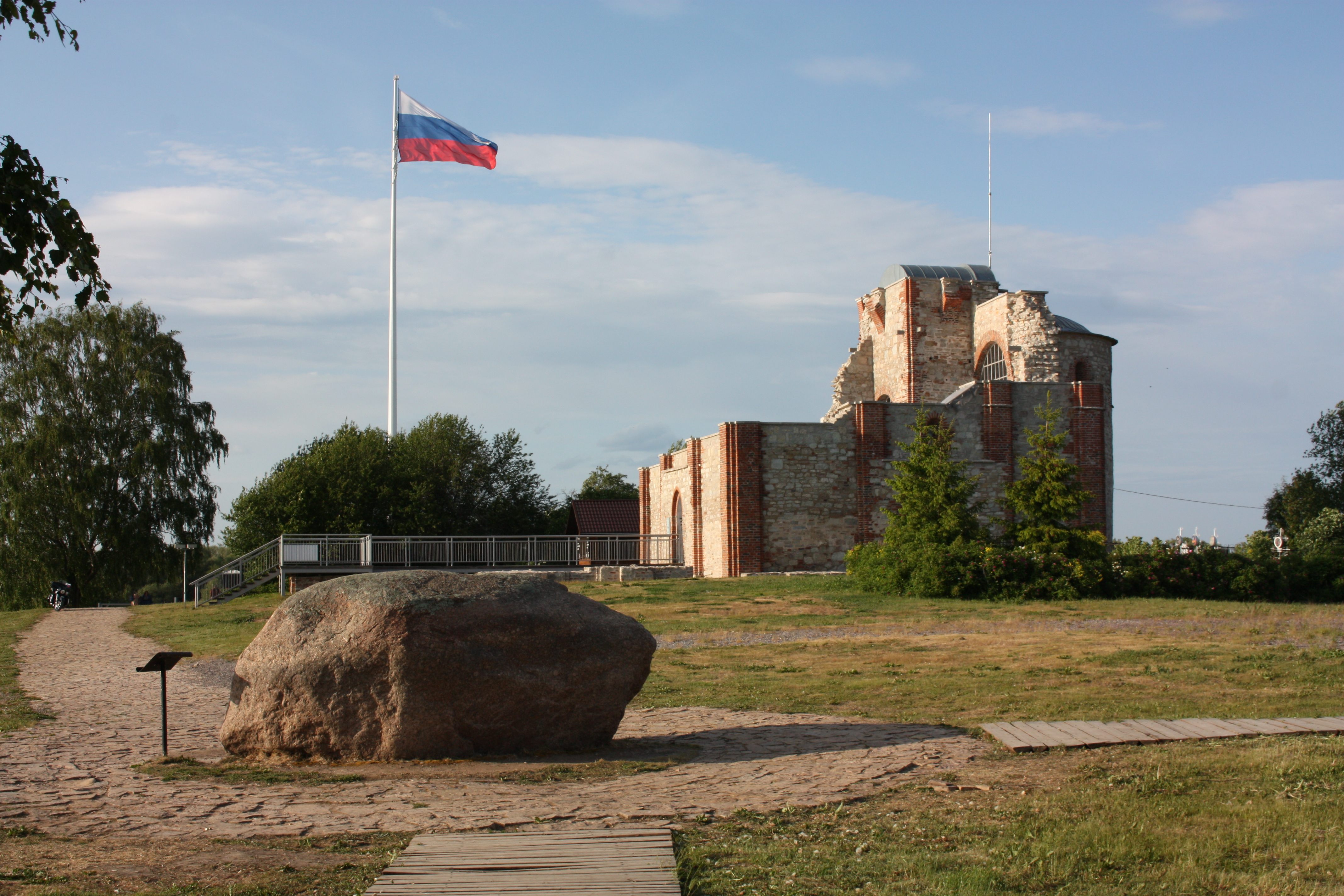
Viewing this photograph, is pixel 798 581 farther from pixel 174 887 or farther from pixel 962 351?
pixel 174 887

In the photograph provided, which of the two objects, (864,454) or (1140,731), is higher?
(864,454)

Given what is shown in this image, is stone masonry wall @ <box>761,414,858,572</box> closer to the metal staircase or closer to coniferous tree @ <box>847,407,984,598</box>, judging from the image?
coniferous tree @ <box>847,407,984,598</box>

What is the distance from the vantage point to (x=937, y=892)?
14.6 ft

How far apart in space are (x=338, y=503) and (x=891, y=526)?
2795cm

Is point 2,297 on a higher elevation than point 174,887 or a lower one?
higher

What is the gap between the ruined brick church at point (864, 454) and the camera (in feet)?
101

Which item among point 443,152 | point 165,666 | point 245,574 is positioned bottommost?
point 245,574

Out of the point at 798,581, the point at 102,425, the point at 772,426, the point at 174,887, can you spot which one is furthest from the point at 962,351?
the point at 174,887

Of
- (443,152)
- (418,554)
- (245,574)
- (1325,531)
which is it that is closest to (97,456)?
(245,574)

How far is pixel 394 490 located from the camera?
150 ft

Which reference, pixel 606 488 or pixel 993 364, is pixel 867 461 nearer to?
pixel 993 364

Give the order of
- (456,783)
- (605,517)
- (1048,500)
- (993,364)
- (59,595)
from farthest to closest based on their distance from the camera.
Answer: (605,517), (993,364), (59,595), (1048,500), (456,783)

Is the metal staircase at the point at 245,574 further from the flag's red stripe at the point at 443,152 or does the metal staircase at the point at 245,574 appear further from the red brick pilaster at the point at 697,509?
the flag's red stripe at the point at 443,152

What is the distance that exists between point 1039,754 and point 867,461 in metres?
23.9
